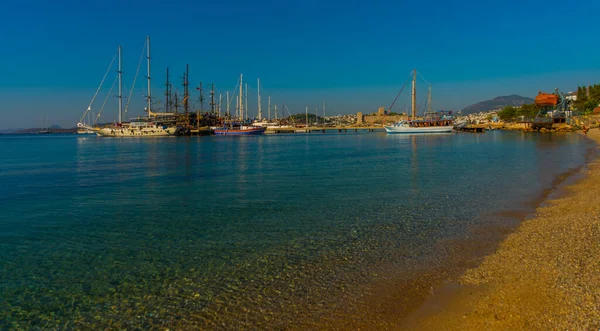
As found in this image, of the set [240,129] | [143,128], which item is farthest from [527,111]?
[143,128]

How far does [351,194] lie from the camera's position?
60.1 feet

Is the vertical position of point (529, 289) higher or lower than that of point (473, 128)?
lower

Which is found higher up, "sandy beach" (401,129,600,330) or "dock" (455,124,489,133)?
"dock" (455,124,489,133)

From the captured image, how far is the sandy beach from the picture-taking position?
5.87 meters

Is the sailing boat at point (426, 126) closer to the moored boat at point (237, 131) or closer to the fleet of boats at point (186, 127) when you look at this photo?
the fleet of boats at point (186, 127)

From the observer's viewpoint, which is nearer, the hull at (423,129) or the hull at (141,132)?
the hull at (423,129)

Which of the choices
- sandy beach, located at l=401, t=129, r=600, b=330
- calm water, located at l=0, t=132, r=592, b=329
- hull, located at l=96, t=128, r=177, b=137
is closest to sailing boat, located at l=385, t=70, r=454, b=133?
hull, located at l=96, t=128, r=177, b=137

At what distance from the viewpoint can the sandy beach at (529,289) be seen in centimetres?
587

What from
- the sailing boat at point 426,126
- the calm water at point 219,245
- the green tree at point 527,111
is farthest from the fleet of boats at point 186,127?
the calm water at point 219,245

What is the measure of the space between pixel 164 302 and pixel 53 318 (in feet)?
5.55

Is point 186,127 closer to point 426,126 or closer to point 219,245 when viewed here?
point 426,126

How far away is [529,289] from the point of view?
6.88 meters

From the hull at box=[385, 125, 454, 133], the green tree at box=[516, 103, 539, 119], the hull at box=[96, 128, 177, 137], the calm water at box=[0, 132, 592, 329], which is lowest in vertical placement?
the calm water at box=[0, 132, 592, 329]

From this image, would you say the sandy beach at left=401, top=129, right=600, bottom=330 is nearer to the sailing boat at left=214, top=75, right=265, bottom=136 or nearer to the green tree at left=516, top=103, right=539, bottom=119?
the sailing boat at left=214, top=75, right=265, bottom=136
